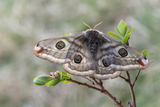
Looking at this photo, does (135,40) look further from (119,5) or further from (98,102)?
(98,102)

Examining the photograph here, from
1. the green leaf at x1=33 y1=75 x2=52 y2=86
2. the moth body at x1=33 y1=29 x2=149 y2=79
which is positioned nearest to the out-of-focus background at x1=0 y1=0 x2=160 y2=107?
the moth body at x1=33 y1=29 x2=149 y2=79

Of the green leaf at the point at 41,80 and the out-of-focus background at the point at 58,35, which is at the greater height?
the out-of-focus background at the point at 58,35

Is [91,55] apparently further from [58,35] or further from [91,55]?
[58,35]

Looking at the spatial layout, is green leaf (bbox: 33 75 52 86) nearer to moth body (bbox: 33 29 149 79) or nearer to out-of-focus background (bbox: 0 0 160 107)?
moth body (bbox: 33 29 149 79)

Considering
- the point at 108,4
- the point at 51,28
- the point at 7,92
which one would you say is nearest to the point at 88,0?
the point at 108,4

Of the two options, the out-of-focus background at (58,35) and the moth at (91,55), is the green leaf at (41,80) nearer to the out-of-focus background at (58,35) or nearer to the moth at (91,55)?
the moth at (91,55)

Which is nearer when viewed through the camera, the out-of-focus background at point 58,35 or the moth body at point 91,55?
the moth body at point 91,55

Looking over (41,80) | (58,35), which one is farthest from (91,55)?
(58,35)

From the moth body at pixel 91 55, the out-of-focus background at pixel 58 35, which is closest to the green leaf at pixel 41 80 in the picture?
the moth body at pixel 91 55
